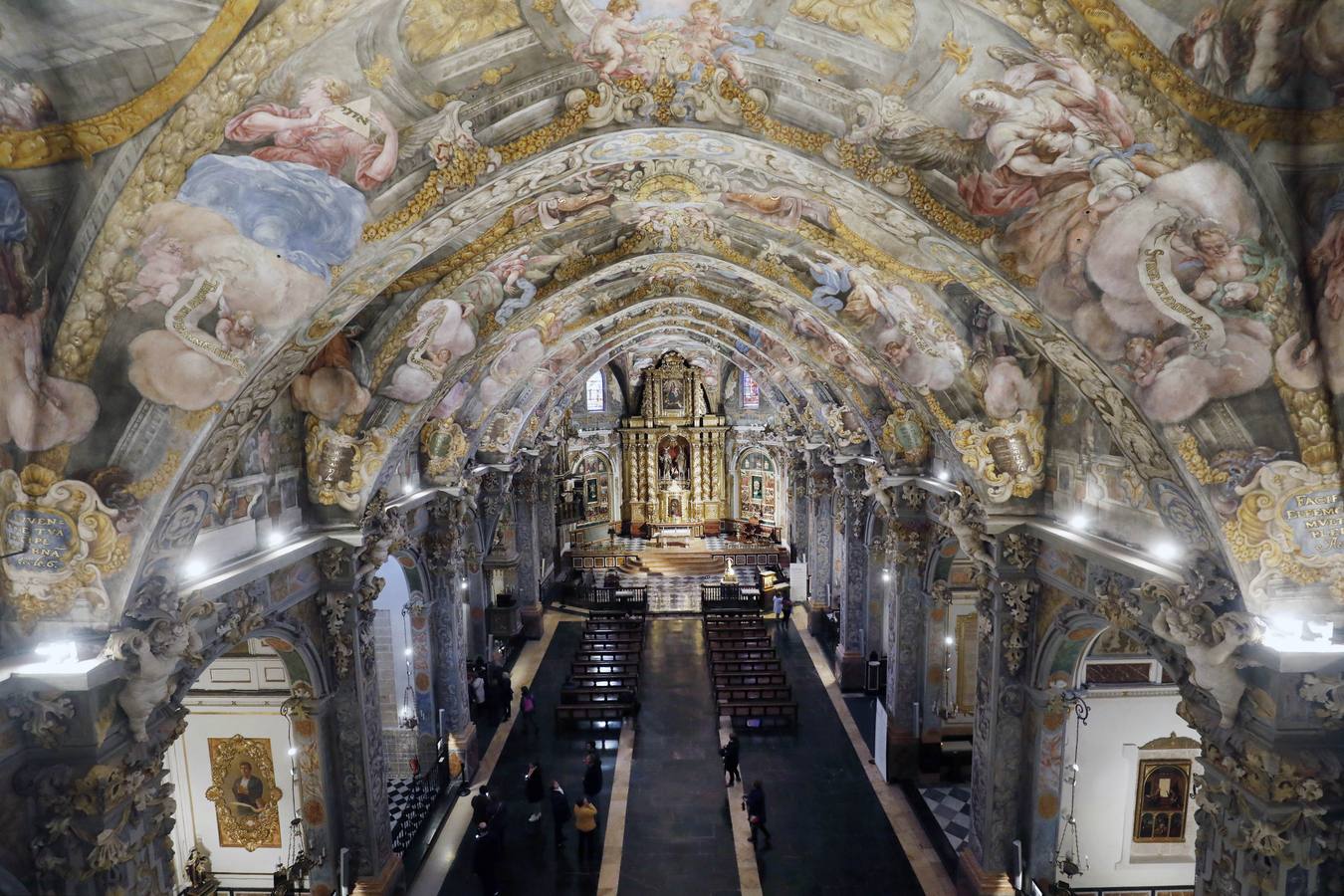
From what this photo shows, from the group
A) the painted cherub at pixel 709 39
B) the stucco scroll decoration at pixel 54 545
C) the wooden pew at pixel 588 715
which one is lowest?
the wooden pew at pixel 588 715

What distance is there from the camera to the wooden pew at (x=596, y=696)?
1850cm

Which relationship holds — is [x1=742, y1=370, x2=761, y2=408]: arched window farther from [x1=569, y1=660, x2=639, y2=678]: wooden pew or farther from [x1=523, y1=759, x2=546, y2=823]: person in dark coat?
[x1=523, y1=759, x2=546, y2=823]: person in dark coat

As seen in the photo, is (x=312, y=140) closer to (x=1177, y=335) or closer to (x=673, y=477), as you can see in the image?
(x=1177, y=335)

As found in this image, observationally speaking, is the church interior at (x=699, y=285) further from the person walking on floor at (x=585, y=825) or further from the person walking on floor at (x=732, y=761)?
the person walking on floor at (x=732, y=761)

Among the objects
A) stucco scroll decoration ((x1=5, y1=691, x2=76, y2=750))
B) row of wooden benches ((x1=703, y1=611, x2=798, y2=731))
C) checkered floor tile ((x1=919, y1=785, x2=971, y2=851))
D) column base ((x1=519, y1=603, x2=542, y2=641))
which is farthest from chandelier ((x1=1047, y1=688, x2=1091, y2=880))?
column base ((x1=519, y1=603, x2=542, y2=641))

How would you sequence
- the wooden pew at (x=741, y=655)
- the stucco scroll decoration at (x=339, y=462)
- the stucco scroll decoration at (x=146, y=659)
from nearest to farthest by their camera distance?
1. the stucco scroll decoration at (x=146, y=659)
2. the stucco scroll decoration at (x=339, y=462)
3. the wooden pew at (x=741, y=655)

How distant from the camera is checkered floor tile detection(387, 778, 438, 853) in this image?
13.0 m

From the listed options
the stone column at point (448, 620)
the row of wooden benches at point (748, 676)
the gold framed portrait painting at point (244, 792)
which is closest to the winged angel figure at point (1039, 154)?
the stone column at point (448, 620)

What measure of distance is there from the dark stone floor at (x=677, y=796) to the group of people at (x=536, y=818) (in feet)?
2.74

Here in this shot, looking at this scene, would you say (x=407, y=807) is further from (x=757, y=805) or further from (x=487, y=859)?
(x=757, y=805)

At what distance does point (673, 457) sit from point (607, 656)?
20356mm

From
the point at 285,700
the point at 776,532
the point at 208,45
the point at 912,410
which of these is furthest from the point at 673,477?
→ the point at 208,45

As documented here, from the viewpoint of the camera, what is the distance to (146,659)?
712 centimetres

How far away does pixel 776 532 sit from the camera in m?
37.9
